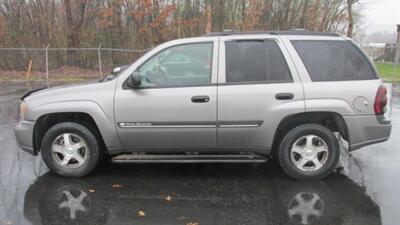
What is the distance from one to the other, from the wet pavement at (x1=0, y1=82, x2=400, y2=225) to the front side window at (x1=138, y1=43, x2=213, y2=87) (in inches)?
47.6

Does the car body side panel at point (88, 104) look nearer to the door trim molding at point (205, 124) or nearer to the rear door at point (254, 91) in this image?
the door trim molding at point (205, 124)

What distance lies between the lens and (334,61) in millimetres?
5988

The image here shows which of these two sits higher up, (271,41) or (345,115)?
(271,41)

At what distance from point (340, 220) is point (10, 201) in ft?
11.2

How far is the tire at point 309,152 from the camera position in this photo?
19.5ft

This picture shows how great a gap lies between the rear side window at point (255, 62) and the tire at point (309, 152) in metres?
0.69

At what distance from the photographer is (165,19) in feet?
90.5

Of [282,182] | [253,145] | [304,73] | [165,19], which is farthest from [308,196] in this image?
[165,19]

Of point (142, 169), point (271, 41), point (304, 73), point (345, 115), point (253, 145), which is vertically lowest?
point (142, 169)

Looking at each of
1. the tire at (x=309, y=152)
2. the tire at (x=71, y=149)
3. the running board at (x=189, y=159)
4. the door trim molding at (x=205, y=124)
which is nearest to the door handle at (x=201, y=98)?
the door trim molding at (x=205, y=124)

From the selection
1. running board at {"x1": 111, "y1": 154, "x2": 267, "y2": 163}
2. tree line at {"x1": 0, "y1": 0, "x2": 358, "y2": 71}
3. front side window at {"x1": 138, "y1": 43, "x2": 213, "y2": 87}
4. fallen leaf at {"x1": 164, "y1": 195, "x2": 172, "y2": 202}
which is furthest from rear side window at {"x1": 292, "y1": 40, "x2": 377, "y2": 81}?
tree line at {"x1": 0, "y1": 0, "x2": 358, "y2": 71}

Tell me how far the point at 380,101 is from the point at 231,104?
5.82 feet

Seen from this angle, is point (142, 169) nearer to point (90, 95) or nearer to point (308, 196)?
point (90, 95)

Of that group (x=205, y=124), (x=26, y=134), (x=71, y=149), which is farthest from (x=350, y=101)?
(x=26, y=134)
